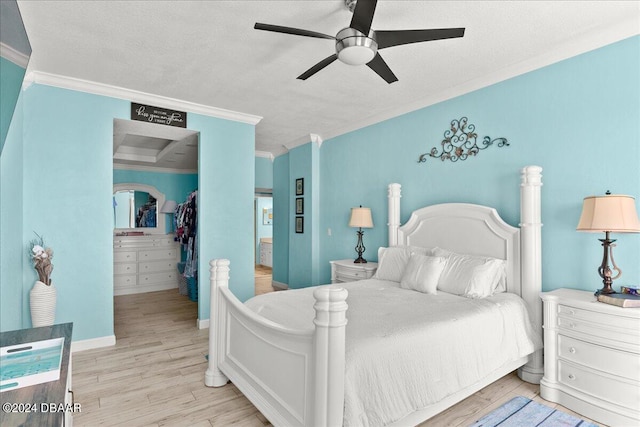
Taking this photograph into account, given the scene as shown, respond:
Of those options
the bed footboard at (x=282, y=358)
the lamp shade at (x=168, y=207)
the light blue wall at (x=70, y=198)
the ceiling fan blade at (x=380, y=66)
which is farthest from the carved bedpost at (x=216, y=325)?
the lamp shade at (x=168, y=207)

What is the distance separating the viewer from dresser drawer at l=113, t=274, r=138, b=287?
224 inches

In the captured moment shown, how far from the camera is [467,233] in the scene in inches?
126

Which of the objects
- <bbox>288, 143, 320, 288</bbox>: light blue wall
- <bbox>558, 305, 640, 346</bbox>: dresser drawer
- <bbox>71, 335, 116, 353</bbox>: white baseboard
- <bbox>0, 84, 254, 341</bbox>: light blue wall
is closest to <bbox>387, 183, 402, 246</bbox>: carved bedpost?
<bbox>288, 143, 320, 288</bbox>: light blue wall

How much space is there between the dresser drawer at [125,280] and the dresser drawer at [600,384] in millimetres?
6127

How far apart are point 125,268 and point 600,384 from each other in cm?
639

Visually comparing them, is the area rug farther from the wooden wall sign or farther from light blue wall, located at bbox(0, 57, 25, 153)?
the wooden wall sign

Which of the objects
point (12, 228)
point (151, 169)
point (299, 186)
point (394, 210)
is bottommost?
point (12, 228)

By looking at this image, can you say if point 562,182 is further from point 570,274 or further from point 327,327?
point 327,327

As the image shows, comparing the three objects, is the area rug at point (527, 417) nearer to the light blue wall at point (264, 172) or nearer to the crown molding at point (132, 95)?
the crown molding at point (132, 95)

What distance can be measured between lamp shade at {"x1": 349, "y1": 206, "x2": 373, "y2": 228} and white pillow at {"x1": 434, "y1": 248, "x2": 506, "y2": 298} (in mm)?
1396

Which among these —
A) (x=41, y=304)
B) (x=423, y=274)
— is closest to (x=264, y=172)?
(x=41, y=304)

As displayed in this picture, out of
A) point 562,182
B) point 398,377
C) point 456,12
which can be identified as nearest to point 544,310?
point 562,182

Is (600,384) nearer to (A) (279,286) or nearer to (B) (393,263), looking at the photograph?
(B) (393,263)

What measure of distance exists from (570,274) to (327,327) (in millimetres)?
2244
